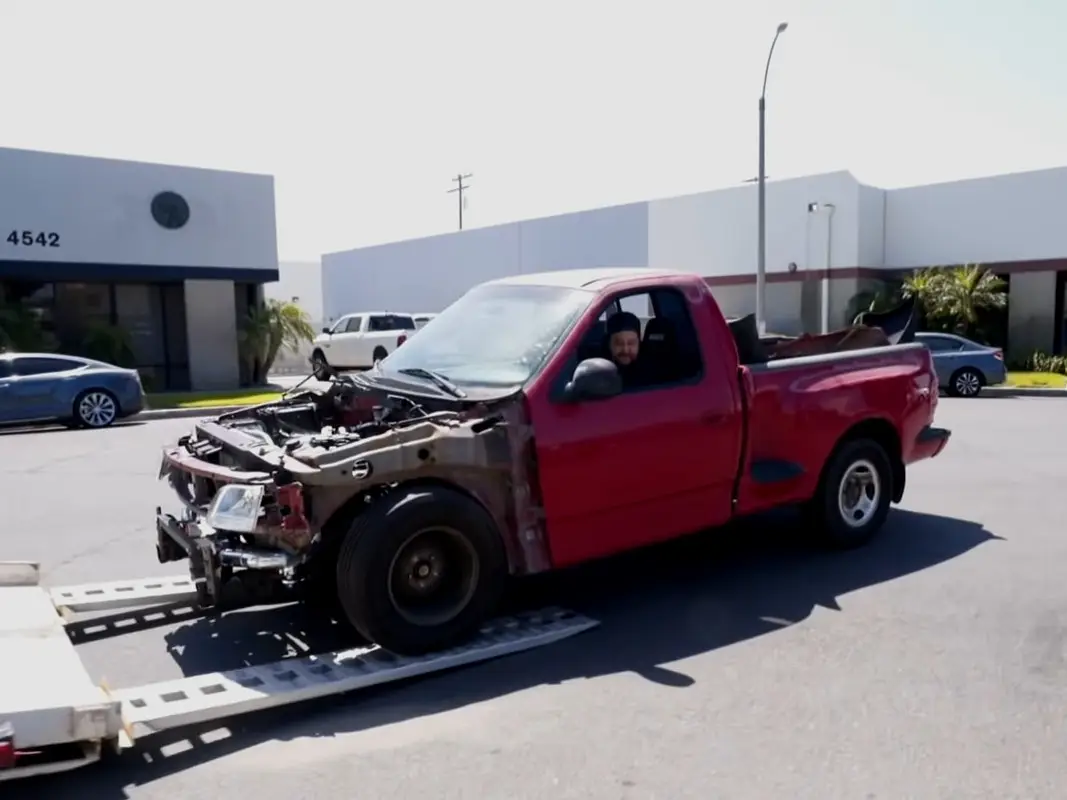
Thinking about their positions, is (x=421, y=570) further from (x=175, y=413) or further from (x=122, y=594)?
(x=175, y=413)

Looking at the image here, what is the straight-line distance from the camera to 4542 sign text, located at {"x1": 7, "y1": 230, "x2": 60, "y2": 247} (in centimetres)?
Answer: 2155

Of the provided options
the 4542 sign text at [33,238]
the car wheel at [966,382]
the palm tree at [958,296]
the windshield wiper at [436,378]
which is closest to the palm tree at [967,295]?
the palm tree at [958,296]

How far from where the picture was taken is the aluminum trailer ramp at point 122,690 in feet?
11.4

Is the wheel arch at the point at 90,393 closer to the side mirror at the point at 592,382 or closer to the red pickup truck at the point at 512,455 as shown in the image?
the red pickup truck at the point at 512,455

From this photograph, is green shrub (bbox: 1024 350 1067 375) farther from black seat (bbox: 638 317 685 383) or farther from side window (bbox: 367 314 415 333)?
black seat (bbox: 638 317 685 383)

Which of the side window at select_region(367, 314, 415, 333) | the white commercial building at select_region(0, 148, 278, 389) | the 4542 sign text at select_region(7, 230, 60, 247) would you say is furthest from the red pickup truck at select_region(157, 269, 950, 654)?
the side window at select_region(367, 314, 415, 333)

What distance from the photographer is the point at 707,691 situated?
177 inches

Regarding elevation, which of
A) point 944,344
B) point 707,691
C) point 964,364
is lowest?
point 707,691

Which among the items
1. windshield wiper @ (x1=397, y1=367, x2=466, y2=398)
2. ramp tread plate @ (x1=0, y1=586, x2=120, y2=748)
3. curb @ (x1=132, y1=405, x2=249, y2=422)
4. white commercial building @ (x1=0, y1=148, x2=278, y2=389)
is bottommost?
curb @ (x1=132, y1=405, x2=249, y2=422)

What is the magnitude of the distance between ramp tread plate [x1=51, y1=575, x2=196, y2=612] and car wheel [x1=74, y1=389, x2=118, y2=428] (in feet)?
37.1

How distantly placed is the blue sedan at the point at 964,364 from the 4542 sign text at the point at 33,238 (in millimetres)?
19177

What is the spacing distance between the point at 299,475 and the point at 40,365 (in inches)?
532

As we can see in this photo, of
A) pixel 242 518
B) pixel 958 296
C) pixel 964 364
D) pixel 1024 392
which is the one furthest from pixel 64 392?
pixel 958 296

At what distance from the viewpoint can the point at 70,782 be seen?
3.74 metres
